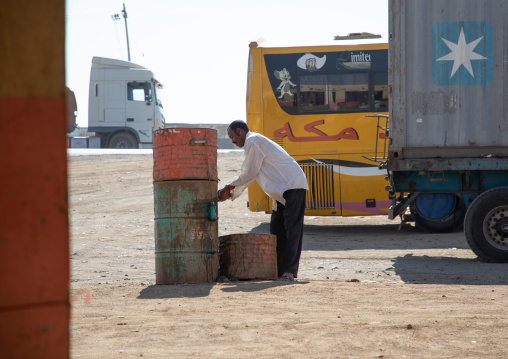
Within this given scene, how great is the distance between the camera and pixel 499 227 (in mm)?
8367

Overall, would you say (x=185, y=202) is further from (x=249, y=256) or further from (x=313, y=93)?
(x=313, y=93)

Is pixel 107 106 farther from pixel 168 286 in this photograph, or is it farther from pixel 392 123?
pixel 168 286

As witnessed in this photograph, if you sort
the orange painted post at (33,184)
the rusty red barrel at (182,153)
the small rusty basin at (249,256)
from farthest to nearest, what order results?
the small rusty basin at (249,256)
the rusty red barrel at (182,153)
the orange painted post at (33,184)

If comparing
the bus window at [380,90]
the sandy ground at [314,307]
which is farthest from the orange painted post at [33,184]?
the bus window at [380,90]

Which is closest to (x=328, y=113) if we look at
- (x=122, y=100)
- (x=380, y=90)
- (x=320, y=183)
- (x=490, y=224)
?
(x=380, y=90)

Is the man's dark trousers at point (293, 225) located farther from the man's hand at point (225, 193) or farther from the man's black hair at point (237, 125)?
the man's black hair at point (237, 125)

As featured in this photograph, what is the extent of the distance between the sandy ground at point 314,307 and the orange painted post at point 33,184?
2.42m

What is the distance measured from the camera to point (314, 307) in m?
5.37

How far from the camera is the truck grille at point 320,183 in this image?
A: 11945 millimetres

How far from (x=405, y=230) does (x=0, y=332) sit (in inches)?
471

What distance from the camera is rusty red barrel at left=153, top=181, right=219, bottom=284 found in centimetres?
651

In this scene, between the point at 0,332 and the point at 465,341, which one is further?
the point at 465,341

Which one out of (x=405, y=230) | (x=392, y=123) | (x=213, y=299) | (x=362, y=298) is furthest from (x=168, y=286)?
(x=405, y=230)

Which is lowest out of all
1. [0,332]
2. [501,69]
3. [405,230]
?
[405,230]
